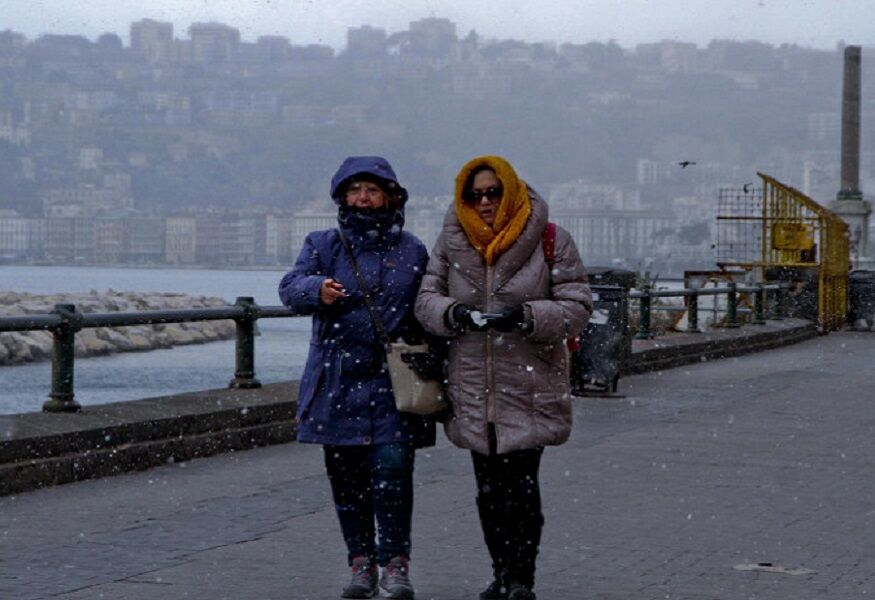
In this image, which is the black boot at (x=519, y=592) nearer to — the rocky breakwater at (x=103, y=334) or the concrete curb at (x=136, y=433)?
the concrete curb at (x=136, y=433)

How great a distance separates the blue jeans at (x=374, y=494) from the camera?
7.20 meters

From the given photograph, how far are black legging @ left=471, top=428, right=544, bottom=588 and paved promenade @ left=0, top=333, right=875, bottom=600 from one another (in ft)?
1.00

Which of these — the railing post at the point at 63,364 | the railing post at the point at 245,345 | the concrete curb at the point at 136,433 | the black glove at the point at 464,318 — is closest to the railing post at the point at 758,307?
the concrete curb at the point at 136,433

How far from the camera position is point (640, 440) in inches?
516

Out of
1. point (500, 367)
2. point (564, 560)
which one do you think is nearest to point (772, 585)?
point (564, 560)

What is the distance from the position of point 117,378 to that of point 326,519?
1532 inches

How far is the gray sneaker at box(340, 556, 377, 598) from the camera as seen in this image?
7207 mm

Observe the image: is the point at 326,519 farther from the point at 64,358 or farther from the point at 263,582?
the point at 64,358

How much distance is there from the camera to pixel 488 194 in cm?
701

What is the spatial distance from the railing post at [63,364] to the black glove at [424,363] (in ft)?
15.5

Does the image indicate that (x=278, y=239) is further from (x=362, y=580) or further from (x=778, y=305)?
(x=362, y=580)

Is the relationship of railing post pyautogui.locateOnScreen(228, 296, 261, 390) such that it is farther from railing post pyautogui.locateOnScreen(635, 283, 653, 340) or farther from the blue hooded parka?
railing post pyautogui.locateOnScreen(635, 283, 653, 340)

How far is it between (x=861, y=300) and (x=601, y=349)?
1917cm

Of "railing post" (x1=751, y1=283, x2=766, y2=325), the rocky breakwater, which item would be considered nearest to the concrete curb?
"railing post" (x1=751, y1=283, x2=766, y2=325)
